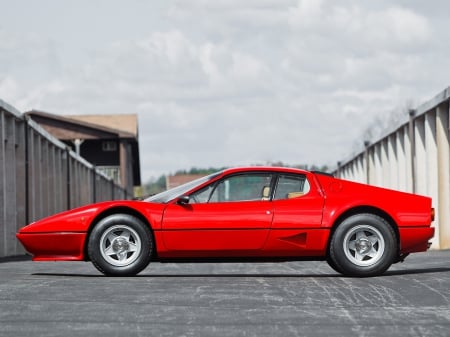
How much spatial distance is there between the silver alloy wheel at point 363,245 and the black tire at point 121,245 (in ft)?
6.69

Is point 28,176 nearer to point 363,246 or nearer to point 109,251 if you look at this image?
point 109,251

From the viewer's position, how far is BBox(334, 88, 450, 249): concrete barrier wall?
Result: 63.3 ft

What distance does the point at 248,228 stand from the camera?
34.5ft

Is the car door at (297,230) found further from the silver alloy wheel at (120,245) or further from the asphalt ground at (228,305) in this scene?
the silver alloy wheel at (120,245)

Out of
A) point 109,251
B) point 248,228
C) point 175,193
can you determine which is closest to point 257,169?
point 248,228

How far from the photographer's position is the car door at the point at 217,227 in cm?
1051

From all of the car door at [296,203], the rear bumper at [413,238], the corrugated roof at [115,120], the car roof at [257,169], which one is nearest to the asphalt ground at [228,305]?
the rear bumper at [413,238]

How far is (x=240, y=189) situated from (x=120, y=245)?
137 centimetres

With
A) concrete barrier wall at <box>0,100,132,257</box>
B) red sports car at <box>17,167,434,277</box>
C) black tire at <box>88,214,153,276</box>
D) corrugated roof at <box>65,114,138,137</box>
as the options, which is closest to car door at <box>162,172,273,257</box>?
red sports car at <box>17,167,434,277</box>

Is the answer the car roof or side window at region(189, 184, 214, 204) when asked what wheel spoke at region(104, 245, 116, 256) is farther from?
the car roof

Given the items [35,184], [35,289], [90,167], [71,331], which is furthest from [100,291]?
[90,167]

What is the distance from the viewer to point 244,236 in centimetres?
1051

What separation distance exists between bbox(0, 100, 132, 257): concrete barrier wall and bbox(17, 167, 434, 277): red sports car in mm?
10297

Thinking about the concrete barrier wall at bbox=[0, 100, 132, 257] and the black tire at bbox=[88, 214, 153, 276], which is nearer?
the black tire at bbox=[88, 214, 153, 276]
